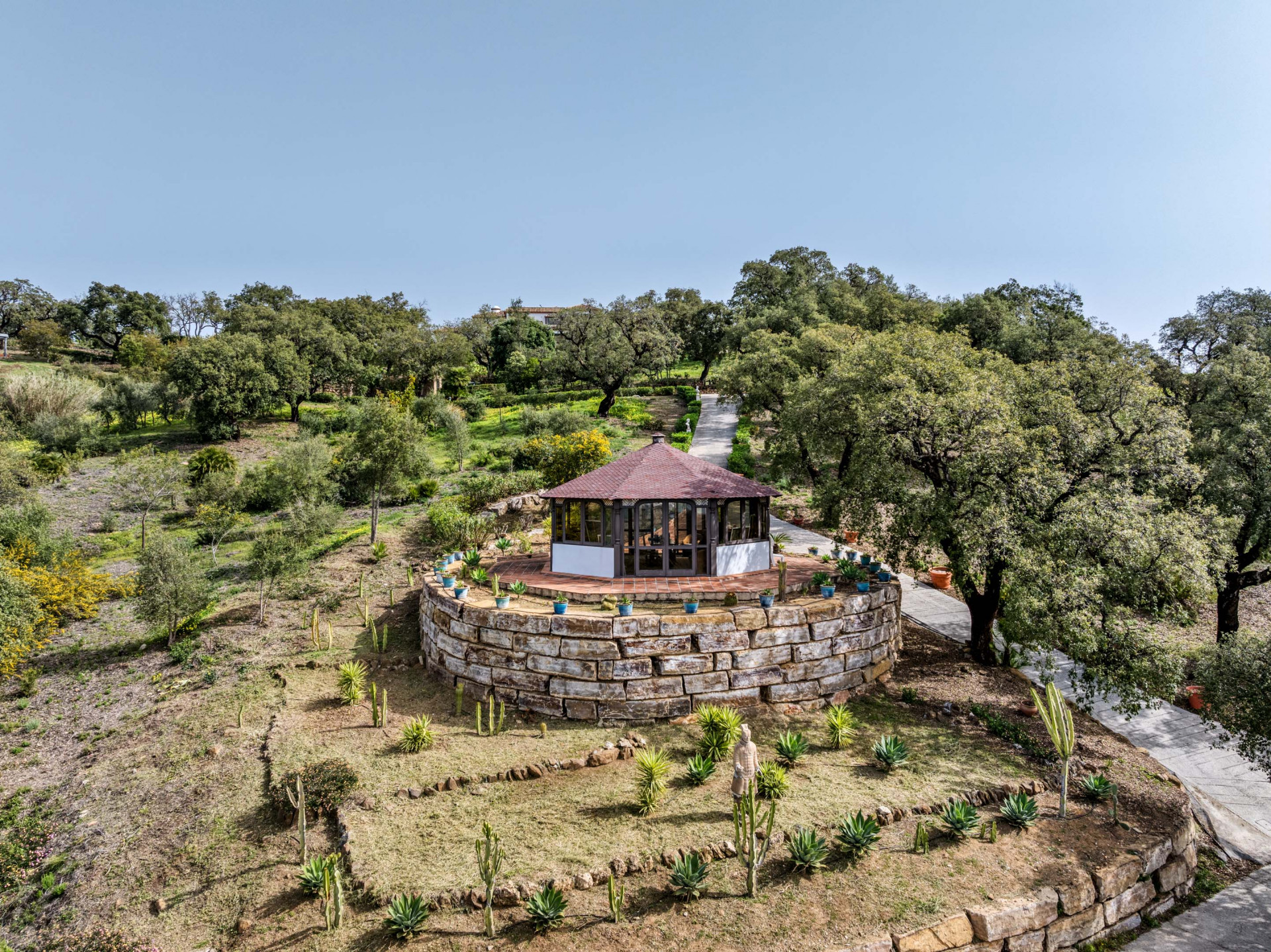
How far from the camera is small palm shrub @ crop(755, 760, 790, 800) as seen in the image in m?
10.3

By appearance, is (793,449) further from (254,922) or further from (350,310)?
(350,310)

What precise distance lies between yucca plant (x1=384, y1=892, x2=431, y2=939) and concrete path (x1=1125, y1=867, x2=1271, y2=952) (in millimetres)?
9319

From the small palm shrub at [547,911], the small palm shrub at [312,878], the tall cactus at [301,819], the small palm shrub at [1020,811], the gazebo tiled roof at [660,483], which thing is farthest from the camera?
the gazebo tiled roof at [660,483]

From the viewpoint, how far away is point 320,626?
714 inches

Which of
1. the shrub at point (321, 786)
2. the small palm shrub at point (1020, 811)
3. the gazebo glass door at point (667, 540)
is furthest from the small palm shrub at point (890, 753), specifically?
the shrub at point (321, 786)

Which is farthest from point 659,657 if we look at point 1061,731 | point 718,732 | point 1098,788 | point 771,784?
point 1098,788

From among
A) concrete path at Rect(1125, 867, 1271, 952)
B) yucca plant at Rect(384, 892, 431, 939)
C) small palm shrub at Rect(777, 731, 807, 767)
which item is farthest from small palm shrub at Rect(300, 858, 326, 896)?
concrete path at Rect(1125, 867, 1271, 952)

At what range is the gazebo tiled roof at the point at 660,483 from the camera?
1644 cm

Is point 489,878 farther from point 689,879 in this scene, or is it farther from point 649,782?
point 649,782

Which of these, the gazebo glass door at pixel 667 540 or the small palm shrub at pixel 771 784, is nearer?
the small palm shrub at pixel 771 784

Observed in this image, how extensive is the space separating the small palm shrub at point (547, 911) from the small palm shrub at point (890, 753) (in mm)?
5990

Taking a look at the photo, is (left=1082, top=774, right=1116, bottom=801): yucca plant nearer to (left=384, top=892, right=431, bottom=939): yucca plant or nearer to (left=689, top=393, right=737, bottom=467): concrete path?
(left=384, top=892, right=431, bottom=939): yucca plant

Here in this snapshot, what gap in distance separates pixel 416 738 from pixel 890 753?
843cm

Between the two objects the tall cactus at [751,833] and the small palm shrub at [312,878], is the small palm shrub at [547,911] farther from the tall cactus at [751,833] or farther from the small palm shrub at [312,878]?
the small palm shrub at [312,878]
